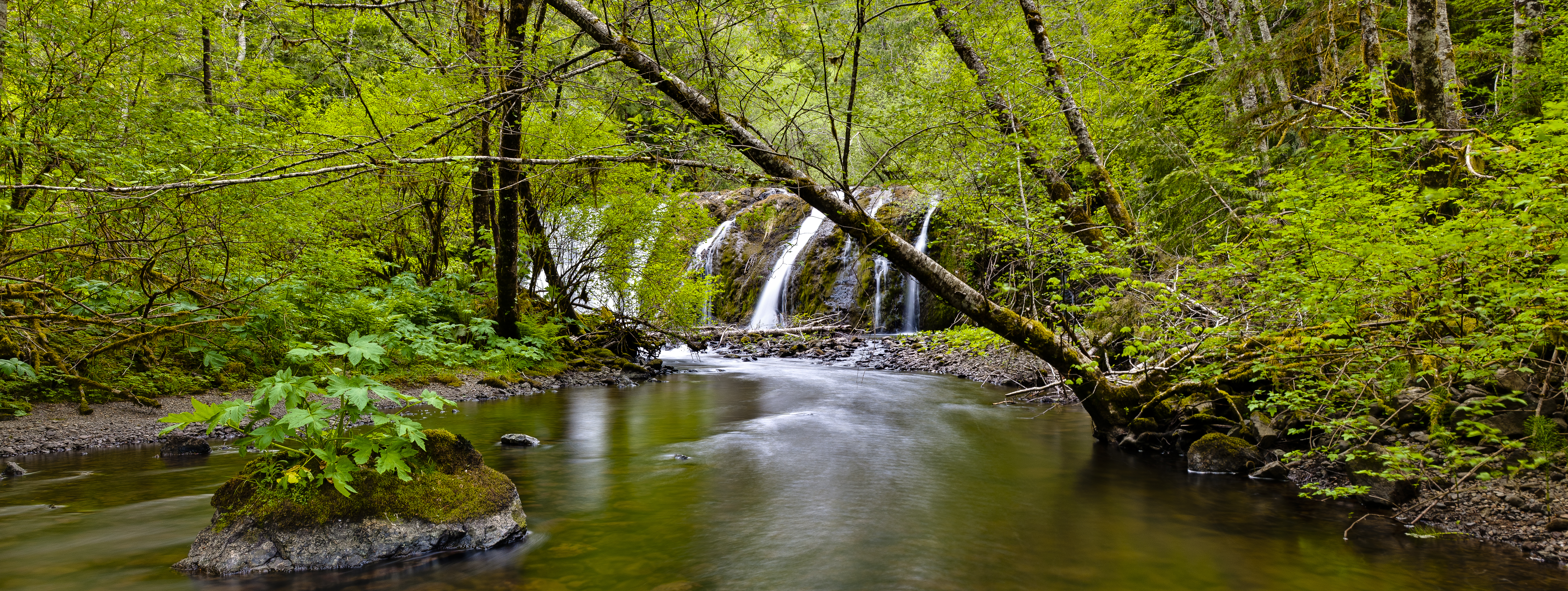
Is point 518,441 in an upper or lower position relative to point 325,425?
lower

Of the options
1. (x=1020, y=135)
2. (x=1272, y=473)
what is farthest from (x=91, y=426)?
(x=1272, y=473)

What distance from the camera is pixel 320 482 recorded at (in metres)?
3.44

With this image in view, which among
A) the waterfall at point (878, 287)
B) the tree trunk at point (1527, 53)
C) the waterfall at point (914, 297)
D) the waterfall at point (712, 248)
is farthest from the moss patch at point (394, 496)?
the waterfall at point (712, 248)

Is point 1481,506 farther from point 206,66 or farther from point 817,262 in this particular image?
point 206,66

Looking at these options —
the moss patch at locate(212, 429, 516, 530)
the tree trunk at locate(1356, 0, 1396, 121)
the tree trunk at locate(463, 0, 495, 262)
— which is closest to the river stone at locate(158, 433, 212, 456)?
the moss patch at locate(212, 429, 516, 530)

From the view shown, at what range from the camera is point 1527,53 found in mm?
6793

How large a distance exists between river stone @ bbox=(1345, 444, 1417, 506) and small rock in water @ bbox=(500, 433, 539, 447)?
22.2 ft

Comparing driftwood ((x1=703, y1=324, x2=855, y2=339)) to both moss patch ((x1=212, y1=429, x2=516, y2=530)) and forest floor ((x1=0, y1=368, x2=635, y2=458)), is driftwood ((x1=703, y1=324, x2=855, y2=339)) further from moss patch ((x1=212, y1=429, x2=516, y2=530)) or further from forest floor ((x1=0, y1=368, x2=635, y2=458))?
moss patch ((x1=212, y1=429, x2=516, y2=530))

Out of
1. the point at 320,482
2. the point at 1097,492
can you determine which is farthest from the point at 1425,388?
the point at 320,482

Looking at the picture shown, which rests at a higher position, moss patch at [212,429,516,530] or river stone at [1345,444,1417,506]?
moss patch at [212,429,516,530]

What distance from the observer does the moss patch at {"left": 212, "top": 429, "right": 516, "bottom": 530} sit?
3.40 meters

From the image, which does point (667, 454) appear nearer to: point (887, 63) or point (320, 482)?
point (320, 482)

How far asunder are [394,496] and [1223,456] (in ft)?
21.0

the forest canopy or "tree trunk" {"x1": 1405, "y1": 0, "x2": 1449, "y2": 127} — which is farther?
"tree trunk" {"x1": 1405, "y1": 0, "x2": 1449, "y2": 127}
